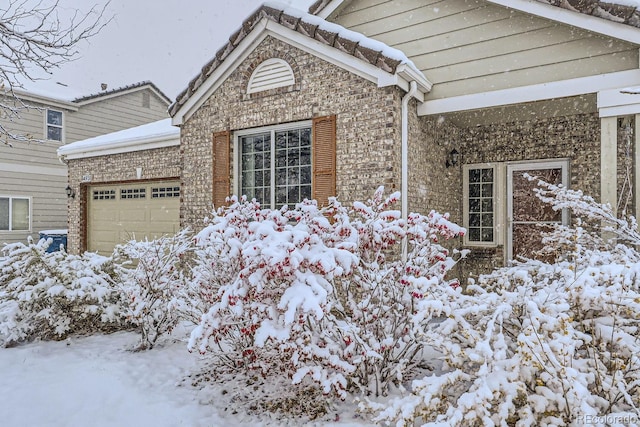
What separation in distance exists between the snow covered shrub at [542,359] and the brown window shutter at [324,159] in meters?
3.25

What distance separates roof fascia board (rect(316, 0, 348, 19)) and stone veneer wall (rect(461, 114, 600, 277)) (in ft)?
10.3

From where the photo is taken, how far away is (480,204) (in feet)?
25.3

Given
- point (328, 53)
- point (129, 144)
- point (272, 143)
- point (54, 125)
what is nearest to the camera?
point (328, 53)

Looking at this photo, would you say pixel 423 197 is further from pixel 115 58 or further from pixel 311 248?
pixel 115 58

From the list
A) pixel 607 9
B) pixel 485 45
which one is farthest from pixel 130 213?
pixel 607 9

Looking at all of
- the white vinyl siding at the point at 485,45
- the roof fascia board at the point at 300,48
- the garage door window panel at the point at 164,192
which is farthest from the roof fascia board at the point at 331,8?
the garage door window panel at the point at 164,192

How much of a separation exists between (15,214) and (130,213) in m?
6.32

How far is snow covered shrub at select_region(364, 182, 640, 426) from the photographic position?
2.73m

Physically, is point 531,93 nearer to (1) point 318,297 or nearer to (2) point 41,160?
(1) point 318,297

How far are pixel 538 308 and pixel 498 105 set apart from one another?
3780 millimetres

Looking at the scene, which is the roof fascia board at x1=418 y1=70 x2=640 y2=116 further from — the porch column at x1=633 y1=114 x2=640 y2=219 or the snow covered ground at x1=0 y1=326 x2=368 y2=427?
the snow covered ground at x1=0 y1=326 x2=368 y2=427

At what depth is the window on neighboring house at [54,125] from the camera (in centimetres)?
1448

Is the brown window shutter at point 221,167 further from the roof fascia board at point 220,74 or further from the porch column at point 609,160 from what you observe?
the porch column at point 609,160

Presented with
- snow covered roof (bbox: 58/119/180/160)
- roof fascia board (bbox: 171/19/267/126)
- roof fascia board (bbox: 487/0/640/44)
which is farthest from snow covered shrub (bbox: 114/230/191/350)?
roof fascia board (bbox: 487/0/640/44)
